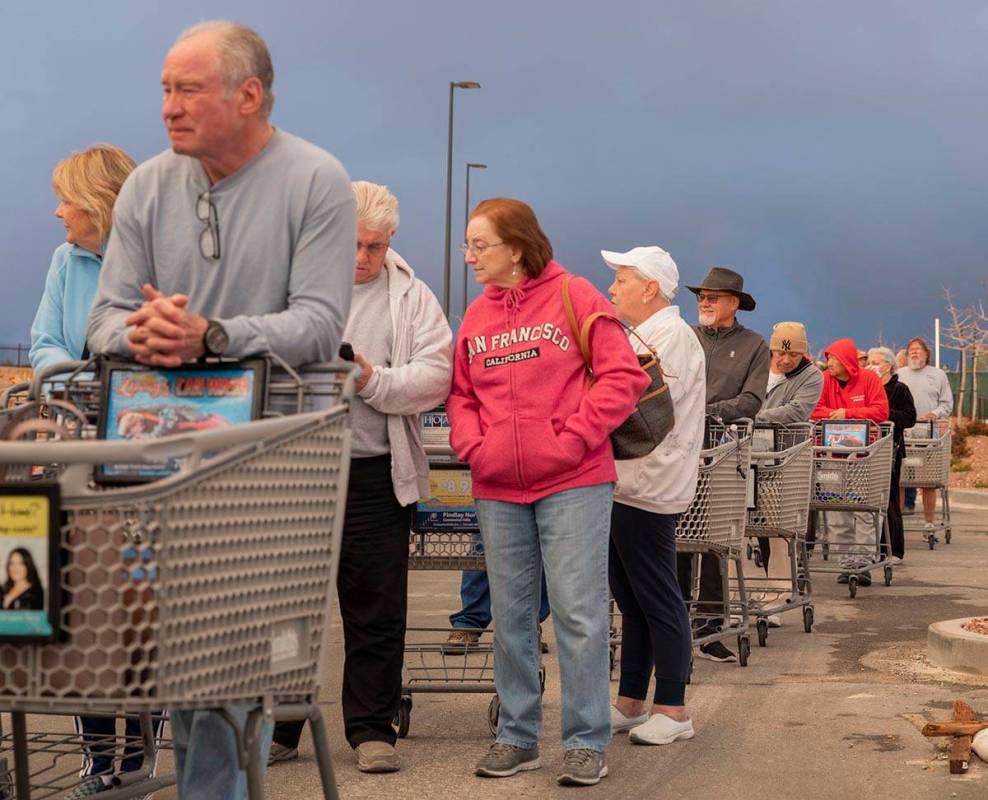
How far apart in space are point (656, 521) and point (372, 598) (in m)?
1.30

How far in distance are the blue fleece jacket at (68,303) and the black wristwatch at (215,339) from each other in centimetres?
224

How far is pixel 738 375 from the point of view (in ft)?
31.6

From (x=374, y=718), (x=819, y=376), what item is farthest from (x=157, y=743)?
(x=819, y=376)

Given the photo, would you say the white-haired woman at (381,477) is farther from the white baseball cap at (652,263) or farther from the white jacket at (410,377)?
the white baseball cap at (652,263)

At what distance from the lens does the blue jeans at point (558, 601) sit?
234 inches

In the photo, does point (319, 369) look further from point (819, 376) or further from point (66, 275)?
point (819, 376)

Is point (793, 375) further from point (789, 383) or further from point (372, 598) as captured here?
point (372, 598)

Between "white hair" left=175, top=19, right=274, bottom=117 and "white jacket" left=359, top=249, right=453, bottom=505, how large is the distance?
2221 millimetres

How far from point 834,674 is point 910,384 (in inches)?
509

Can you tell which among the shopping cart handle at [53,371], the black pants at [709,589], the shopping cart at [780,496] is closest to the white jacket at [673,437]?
the black pants at [709,589]

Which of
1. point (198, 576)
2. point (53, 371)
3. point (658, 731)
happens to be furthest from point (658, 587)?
point (198, 576)

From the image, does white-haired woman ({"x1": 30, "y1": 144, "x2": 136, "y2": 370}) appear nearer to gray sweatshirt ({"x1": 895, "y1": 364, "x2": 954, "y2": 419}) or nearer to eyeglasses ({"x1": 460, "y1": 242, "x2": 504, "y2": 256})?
eyeglasses ({"x1": 460, "y1": 242, "x2": 504, "y2": 256})

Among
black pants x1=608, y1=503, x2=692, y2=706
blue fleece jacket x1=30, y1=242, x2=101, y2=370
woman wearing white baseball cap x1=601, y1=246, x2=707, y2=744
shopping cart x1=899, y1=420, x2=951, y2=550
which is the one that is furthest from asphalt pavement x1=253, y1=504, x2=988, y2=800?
shopping cart x1=899, y1=420, x2=951, y2=550

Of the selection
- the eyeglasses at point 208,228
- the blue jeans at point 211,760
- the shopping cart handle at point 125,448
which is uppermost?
the eyeglasses at point 208,228
